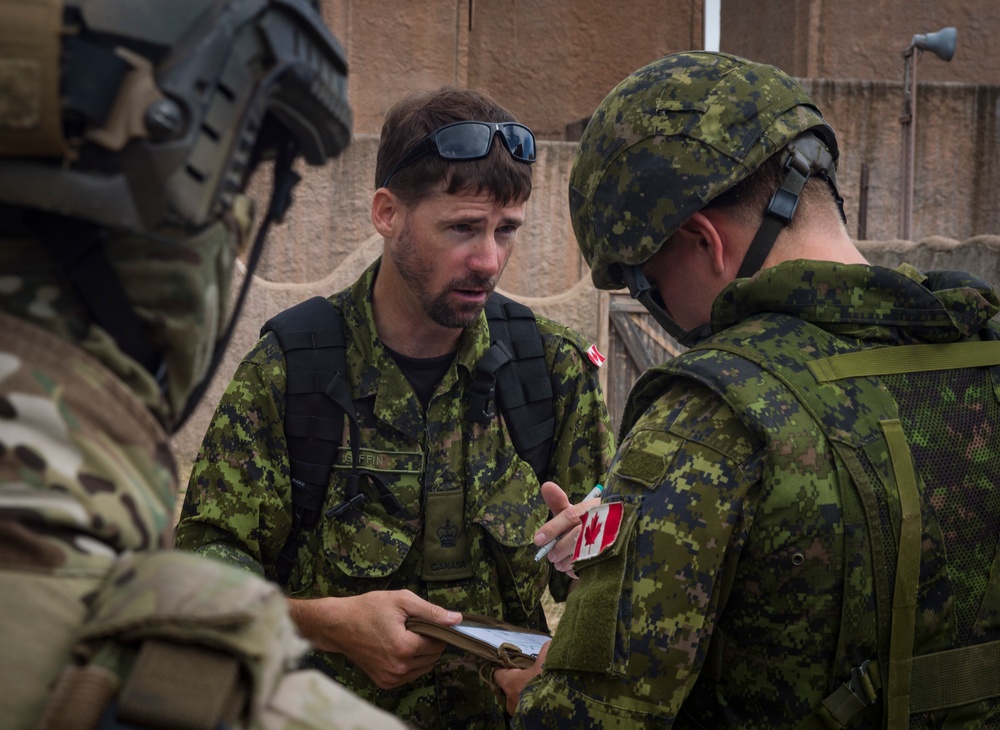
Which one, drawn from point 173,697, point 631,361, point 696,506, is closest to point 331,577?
point 696,506

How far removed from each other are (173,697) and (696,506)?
3.22 ft

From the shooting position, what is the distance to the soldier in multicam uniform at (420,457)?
2.44 meters

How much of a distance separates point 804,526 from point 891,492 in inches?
6.1

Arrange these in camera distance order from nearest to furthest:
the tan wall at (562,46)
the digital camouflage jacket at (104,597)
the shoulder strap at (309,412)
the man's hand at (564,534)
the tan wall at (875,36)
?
1. the digital camouflage jacket at (104,597)
2. the man's hand at (564,534)
3. the shoulder strap at (309,412)
4. the tan wall at (875,36)
5. the tan wall at (562,46)

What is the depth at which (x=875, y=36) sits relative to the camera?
1094 cm

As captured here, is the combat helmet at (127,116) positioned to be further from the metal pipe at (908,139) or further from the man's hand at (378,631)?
the metal pipe at (908,139)

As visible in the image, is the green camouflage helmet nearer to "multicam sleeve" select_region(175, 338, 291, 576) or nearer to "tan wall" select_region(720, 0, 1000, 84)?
"multicam sleeve" select_region(175, 338, 291, 576)

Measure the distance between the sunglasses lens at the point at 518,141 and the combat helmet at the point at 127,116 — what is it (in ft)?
5.25

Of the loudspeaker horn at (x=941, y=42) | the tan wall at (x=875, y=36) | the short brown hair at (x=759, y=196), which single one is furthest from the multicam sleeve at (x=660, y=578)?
the tan wall at (x=875, y=36)

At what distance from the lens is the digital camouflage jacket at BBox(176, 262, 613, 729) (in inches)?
97.1

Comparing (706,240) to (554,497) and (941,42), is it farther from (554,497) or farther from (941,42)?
(941,42)

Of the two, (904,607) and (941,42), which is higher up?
(941,42)

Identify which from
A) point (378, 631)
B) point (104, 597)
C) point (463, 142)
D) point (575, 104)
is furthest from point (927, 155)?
point (104, 597)

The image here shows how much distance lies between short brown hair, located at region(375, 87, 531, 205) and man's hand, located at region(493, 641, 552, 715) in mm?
1212
